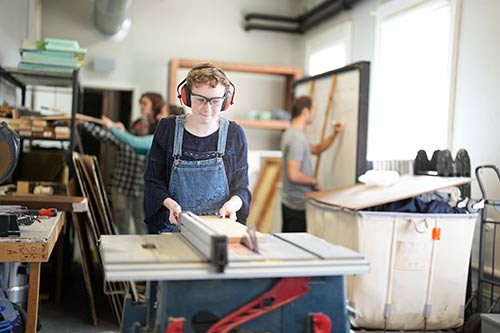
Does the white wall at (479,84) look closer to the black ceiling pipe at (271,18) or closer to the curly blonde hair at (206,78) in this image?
the curly blonde hair at (206,78)

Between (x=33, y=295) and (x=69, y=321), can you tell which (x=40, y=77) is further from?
(x=33, y=295)

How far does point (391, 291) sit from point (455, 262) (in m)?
0.41

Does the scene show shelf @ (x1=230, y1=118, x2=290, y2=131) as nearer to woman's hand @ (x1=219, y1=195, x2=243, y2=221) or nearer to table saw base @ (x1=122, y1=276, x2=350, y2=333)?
woman's hand @ (x1=219, y1=195, x2=243, y2=221)

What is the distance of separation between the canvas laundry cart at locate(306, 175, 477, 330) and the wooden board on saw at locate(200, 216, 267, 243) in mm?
1434

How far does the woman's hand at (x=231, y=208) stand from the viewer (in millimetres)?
2252

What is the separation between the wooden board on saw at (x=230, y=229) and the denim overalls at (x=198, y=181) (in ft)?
0.82

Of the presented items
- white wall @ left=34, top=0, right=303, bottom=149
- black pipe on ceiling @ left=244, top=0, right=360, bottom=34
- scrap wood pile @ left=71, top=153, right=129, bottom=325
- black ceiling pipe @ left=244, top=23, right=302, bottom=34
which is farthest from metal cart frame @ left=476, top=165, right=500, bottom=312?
black ceiling pipe @ left=244, top=23, right=302, bottom=34

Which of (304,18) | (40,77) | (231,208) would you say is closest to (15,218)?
(231,208)

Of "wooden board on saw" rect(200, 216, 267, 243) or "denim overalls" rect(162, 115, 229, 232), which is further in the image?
"denim overalls" rect(162, 115, 229, 232)

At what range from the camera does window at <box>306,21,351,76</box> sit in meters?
5.67

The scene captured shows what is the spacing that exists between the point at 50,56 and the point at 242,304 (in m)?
2.89

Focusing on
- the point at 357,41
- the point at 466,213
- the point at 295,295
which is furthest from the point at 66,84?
the point at 295,295

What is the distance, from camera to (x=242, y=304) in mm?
1664

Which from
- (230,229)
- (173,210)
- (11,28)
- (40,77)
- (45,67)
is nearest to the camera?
(230,229)
